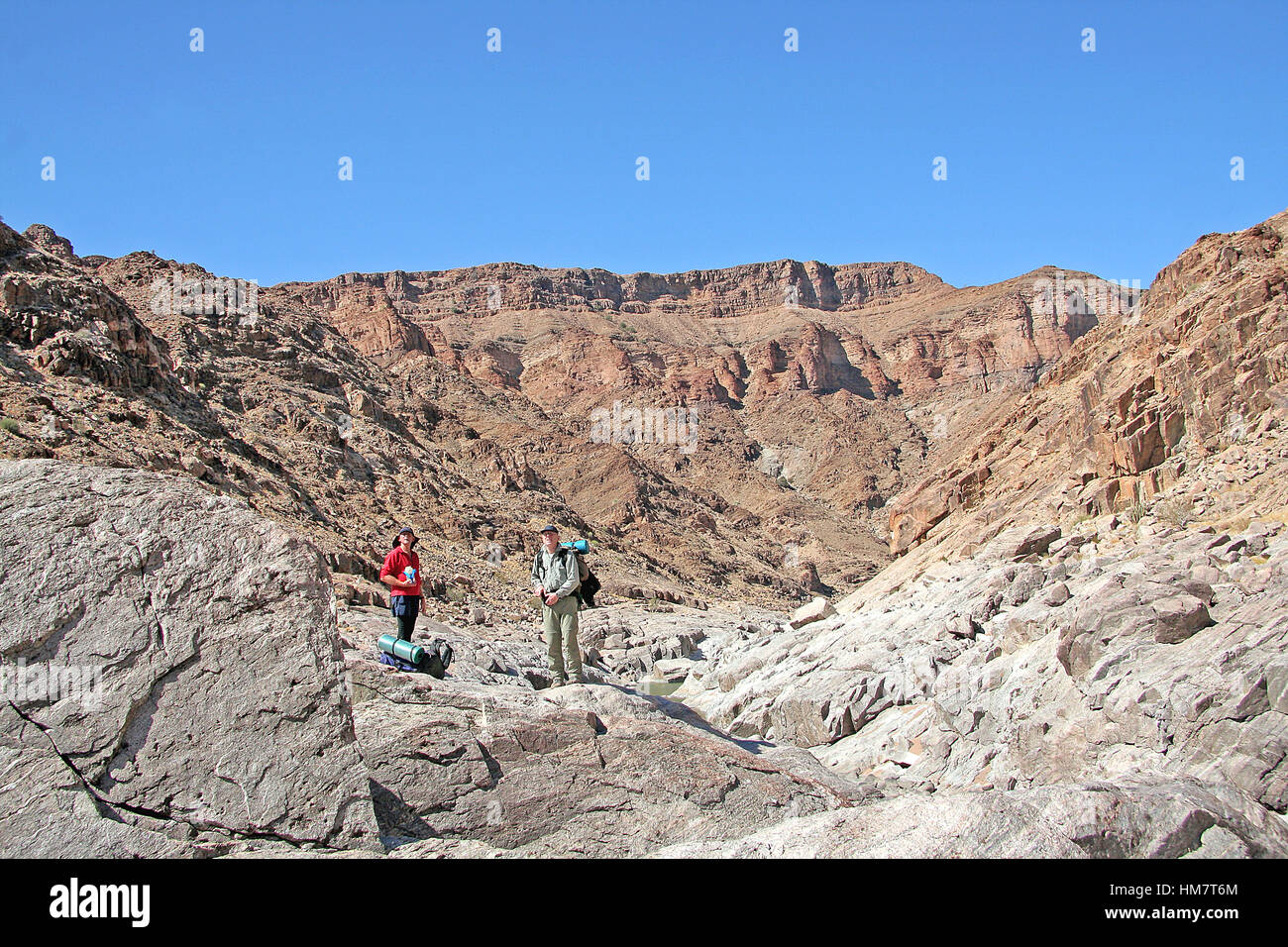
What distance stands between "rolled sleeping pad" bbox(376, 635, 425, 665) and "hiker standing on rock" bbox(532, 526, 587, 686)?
3.29 feet

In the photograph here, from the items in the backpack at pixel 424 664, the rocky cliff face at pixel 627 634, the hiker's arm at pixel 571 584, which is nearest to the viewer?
the rocky cliff face at pixel 627 634

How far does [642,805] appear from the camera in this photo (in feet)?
17.4

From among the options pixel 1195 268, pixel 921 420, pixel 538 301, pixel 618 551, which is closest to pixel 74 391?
pixel 1195 268

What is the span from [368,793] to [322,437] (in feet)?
95.5

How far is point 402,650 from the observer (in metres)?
6.72

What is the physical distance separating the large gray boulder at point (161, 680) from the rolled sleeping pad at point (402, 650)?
221 centimetres

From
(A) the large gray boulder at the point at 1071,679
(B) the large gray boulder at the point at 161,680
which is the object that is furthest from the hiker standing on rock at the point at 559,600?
(A) the large gray boulder at the point at 1071,679

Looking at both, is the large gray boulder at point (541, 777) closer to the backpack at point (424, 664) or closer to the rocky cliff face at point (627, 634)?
the rocky cliff face at point (627, 634)

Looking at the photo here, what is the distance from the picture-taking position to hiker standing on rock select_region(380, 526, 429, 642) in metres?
7.31

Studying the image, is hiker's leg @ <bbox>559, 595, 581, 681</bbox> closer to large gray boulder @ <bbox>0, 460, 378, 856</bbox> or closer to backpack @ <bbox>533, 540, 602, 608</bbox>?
backpack @ <bbox>533, 540, 602, 608</bbox>

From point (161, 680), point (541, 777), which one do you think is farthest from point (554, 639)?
point (161, 680)

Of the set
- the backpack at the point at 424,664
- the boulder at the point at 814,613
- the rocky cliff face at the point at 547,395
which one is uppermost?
the rocky cliff face at the point at 547,395

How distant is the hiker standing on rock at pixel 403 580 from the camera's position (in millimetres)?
7312

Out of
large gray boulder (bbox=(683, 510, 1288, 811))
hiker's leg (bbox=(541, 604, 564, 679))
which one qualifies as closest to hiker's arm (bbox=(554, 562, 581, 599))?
hiker's leg (bbox=(541, 604, 564, 679))
